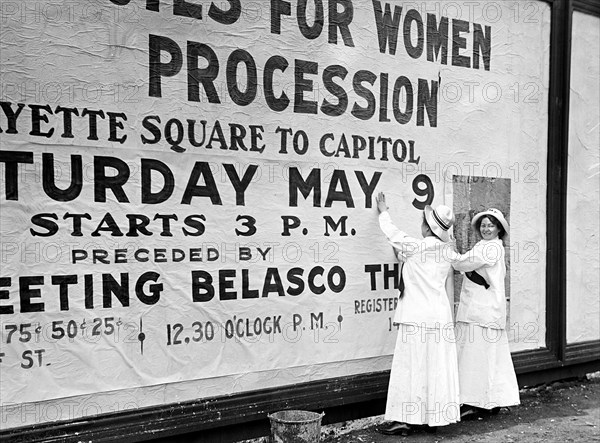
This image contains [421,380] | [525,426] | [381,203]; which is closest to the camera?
[421,380]

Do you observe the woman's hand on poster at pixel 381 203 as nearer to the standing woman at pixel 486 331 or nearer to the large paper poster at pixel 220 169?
the large paper poster at pixel 220 169

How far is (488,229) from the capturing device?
6215 millimetres

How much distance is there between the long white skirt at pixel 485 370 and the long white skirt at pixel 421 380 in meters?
0.60

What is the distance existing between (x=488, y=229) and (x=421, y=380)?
59.2 inches

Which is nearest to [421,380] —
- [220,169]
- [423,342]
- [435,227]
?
[423,342]

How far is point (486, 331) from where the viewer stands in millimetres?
6242

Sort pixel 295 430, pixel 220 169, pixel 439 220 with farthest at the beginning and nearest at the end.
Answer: pixel 439 220, pixel 220 169, pixel 295 430

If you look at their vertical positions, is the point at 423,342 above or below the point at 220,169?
below

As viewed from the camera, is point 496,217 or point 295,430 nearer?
point 295,430

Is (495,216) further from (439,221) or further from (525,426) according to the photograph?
(525,426)

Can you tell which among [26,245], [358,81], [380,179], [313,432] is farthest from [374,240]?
[26,245]

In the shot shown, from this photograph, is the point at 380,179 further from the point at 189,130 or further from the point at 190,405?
the point at 190,405

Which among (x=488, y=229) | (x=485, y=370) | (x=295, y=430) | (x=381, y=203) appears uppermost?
(x=381, y=203)

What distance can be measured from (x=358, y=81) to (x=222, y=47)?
1280 millimetres
